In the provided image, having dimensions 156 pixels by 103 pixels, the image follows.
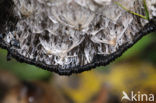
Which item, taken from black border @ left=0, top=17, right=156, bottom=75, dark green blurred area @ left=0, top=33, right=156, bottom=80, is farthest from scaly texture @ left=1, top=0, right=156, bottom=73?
dark green blurred area @ left=0, top=33, right=156, bottom=80

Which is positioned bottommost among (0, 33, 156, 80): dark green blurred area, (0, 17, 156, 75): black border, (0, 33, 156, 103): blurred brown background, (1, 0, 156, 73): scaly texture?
(0, 33, 156, 103): blurred brown background

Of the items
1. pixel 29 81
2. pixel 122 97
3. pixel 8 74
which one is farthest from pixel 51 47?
pixel 122 97

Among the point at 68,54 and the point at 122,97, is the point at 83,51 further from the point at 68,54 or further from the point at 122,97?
the point at 122,97

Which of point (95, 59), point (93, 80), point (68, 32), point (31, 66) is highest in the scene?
point (68, 32)

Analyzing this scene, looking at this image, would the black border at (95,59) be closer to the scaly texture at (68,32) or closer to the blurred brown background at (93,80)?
the scaly texture at (68,32)

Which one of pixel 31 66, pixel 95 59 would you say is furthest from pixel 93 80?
pixel 95 59

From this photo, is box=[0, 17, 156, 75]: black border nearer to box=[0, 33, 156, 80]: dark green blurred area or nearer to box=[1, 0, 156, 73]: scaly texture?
box=[1, 0, 156, 73]: scaly texture

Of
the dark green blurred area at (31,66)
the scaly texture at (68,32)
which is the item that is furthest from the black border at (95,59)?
the dark green blurred area at (31,66)

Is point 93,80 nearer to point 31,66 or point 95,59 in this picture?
point 31,66

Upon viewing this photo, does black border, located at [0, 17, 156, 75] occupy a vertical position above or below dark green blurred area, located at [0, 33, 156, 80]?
above

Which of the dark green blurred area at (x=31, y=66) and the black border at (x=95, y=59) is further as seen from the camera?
the dark green blurred area at (x=31, y=66)

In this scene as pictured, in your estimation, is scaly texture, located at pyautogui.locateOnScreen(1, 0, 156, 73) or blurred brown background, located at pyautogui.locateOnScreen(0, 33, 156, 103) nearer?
scaly texture, located at pyautogui.locateOnScreen(1, 0, 156, 73)
